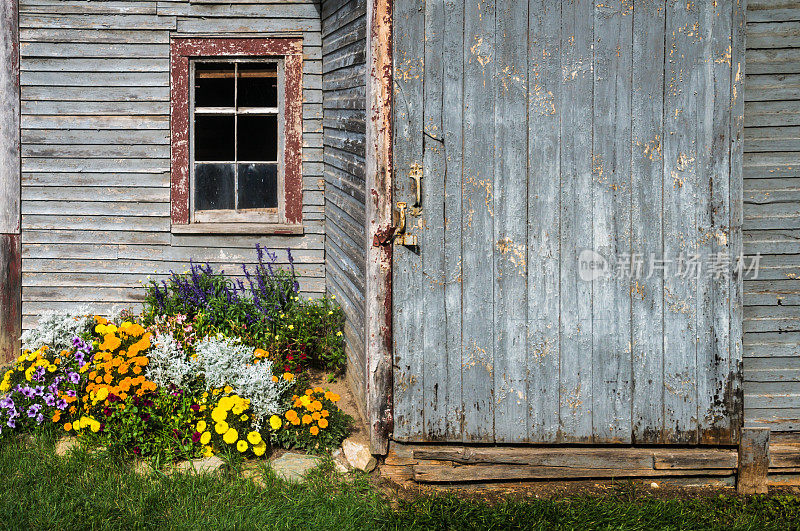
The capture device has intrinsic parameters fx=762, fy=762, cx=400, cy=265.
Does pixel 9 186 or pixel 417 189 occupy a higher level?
pixel 9 186

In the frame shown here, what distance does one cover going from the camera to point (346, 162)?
5254 millimetres

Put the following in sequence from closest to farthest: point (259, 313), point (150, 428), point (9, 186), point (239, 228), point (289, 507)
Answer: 1. point (289, 507)
2. point (150, 428)
3. point (259, 313)
4. point (9, 186)
5. point (239, 228)

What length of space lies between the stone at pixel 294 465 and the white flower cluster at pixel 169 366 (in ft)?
2.69

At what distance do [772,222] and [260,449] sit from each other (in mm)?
3143

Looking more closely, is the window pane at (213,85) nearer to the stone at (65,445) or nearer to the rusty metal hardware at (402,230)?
the rusty metal hardware at (402,230)

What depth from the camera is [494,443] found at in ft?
13.8

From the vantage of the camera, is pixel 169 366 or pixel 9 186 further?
pixel 9 186

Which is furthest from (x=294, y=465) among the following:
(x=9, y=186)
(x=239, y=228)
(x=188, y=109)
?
(x=9, y=186)

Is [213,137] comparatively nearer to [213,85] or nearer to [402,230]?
[213,85]

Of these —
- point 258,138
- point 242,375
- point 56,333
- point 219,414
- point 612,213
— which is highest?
point 258,138

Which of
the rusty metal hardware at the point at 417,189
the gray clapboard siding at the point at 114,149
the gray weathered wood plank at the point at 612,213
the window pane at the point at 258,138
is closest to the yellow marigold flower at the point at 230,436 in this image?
the rusty metal hardware at the point at 417,189

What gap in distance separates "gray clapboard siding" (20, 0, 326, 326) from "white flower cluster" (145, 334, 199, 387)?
1492 millimetres

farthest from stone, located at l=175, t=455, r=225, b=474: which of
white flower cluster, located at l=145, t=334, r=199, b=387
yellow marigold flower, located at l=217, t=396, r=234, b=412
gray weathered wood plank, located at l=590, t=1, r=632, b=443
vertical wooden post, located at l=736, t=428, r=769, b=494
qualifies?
vertical wooden post, located at l=736, t=428, r=769, b=494

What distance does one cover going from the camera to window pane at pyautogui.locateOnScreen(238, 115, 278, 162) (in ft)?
20.5
